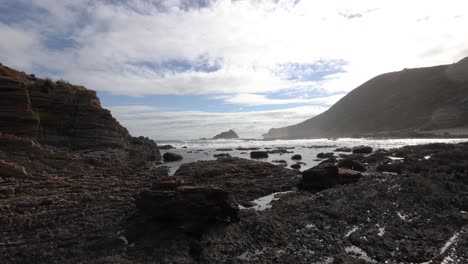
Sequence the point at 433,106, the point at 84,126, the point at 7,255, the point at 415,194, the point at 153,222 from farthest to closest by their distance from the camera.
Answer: the point at 433,106 → the point at 84,126 → the point at 415,194 → the point at 153,222 → the point at 7,255

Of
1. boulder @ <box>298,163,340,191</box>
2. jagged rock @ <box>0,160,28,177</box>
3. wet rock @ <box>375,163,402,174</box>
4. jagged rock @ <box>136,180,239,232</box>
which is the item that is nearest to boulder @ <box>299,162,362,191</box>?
boulder @ <box>298,163,340,191</box>

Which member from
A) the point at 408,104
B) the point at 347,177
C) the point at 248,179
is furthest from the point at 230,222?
the point at 408,104

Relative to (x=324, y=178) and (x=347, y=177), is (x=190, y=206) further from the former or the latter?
(x=347, y=177)

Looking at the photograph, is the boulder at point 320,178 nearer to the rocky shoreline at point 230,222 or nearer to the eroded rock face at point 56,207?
the rocky shoreline at point 230,222

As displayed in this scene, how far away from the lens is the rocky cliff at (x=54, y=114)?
3003 centimetres

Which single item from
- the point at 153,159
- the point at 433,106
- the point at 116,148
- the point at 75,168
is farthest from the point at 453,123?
the point at 75,168

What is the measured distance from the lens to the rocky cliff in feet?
98.5

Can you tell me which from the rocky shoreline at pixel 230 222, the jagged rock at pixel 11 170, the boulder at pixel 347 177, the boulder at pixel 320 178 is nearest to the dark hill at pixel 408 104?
the boulder at pixel 347 177

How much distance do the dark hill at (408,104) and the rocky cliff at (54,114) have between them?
95128mm

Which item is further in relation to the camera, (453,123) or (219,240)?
(453,123)

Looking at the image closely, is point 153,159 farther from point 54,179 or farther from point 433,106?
point 433,106

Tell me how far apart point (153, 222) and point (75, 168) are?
1655cm

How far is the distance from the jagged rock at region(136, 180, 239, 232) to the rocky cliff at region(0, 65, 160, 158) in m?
23.0

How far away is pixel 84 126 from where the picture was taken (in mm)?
38750
